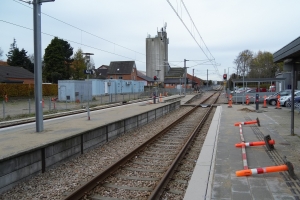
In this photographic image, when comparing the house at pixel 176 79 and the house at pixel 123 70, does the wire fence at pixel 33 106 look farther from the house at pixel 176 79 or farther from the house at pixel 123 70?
the house at pixel 176 79

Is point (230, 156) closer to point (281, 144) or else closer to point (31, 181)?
point (281, 144)

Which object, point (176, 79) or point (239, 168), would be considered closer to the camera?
point (239, 168)

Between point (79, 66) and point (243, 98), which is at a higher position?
point (79, 66)

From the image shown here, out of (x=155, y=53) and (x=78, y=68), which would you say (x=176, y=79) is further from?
(x=78, y=68)

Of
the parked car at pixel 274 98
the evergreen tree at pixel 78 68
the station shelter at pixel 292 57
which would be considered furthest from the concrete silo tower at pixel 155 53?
the station shelter at pixel 292 57

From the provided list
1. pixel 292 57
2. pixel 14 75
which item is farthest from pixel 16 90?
pixel 292 57

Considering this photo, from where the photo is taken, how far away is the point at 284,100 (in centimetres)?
2595

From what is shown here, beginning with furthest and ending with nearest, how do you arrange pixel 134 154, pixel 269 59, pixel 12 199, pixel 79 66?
pixel 269 59, pixel 79 66, pixel 134 154, pixel 12 199

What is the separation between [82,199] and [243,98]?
27.7 m

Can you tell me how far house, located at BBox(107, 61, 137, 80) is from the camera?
79.9 m

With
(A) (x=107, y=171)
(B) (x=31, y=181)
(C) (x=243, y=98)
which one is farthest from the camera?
(C) (x=243, y=98)

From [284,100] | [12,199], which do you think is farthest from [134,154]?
[284,100]

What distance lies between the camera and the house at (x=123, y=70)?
7994cm

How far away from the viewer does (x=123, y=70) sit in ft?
266
